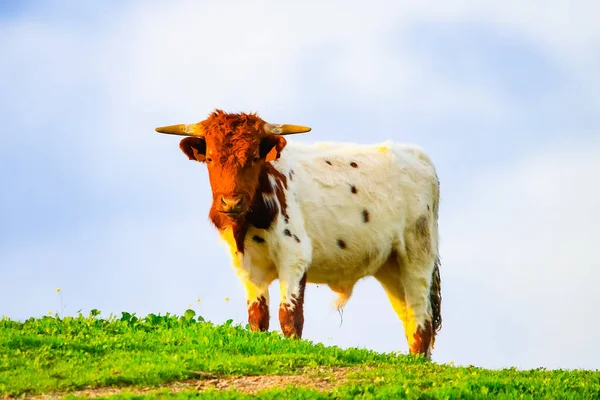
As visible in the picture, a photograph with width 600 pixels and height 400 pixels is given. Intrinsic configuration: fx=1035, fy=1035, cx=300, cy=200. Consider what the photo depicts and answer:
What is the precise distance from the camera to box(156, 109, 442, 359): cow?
1692cm

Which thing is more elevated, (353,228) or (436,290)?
(353,228)

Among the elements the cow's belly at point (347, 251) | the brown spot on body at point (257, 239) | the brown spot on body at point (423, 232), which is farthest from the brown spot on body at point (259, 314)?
the brown spot on body at point (423, 232)

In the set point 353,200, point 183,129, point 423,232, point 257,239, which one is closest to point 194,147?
point 183,129

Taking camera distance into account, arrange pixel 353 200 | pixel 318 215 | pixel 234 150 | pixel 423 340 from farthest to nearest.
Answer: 1. pixel 423 340
2. pixel 353 200
3. pixel 318 215
4. pixel 234 150

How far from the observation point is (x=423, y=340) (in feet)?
66.7

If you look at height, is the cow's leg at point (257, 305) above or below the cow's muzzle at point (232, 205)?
below

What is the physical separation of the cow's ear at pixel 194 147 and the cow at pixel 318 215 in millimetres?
17

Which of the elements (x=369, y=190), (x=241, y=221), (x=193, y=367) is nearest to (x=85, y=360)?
(x=193, y=367)

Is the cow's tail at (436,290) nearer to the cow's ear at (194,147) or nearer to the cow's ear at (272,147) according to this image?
the cow's ear at (272,147)

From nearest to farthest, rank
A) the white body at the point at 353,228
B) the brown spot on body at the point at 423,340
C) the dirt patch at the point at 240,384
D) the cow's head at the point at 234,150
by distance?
1. the dirt patch at the point at 240,384
2. the cow's head at the point at 234,150
3. the white body at the point at 353,228
4. the brown spot on body at the point at 423,340

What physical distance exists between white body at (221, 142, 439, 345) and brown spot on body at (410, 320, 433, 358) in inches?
5.2

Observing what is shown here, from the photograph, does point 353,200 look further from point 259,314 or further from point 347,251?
point 259,314

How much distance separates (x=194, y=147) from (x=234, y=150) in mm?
1146

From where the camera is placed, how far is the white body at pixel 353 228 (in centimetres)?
1739
